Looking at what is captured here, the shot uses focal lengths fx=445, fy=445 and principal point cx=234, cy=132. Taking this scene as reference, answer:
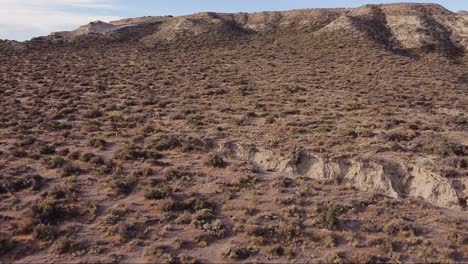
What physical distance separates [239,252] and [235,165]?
800cm

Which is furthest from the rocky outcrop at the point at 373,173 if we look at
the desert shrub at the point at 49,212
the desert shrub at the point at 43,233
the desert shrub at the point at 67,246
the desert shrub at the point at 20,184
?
the desert shrub at the point at 43,233

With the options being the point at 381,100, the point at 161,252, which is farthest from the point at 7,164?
the point at 381,100

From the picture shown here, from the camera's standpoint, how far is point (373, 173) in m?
21.1

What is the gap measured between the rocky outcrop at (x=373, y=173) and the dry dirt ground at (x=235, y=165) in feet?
0.22

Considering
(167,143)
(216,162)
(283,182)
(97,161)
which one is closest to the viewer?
(283,182)

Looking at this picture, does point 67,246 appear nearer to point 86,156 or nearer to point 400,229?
point 86,156

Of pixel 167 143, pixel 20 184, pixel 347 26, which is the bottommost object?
pixel 20 184

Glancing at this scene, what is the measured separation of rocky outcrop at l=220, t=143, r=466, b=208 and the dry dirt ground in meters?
0.07

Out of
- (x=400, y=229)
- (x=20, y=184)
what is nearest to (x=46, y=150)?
(x=20, y=184)

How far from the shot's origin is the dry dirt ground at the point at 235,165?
15.7m

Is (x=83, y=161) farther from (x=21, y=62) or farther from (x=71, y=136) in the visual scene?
(x=21, y=62)

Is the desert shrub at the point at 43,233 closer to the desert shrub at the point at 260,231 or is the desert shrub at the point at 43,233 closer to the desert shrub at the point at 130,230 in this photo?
the desert shrub at the point at 130,230

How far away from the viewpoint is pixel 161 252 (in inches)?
596

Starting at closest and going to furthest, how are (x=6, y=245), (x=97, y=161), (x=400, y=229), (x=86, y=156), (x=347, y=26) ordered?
1. (x=6, y=245)
2. (x=400, y=229)
3. (x=97, y=161)
4. (x=86, y=156)
5. (x=347, y=26)
